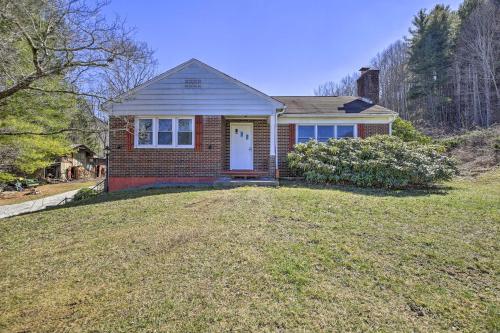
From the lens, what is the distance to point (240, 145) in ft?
45.4

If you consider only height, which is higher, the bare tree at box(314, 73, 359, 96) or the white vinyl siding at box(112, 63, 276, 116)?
the bare tree at box(314, 73, 359, 96)

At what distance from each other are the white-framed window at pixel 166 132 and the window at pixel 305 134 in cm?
483

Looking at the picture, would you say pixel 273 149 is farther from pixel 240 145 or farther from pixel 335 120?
pixel 335 120

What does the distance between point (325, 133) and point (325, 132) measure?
48 mm

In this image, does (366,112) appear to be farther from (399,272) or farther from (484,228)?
(399,272)

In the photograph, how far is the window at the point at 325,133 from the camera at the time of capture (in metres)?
13.5

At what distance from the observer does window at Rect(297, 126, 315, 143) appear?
13.6m

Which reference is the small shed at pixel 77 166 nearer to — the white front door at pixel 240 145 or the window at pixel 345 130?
the white front door at pixel 240 145

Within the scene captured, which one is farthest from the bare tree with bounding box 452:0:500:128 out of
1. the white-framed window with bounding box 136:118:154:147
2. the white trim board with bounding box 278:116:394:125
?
the white-framed window with bounding box 136:118:154:147

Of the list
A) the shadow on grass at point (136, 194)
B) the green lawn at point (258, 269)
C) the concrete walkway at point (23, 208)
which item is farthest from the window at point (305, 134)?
the concrete walkway at point (23, 208)

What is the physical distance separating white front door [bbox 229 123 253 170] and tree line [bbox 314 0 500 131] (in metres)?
22.7

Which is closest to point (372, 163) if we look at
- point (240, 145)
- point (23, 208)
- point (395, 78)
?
point (240, 145)

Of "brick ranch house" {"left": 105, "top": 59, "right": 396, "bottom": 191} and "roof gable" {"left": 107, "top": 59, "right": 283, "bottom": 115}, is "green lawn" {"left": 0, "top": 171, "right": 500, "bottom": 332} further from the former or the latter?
"roof gable" {"left": 107, "top": 59, "right": 283, "bottom": 115}

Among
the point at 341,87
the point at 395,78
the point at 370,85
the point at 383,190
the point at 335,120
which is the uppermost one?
the point at 341,87
